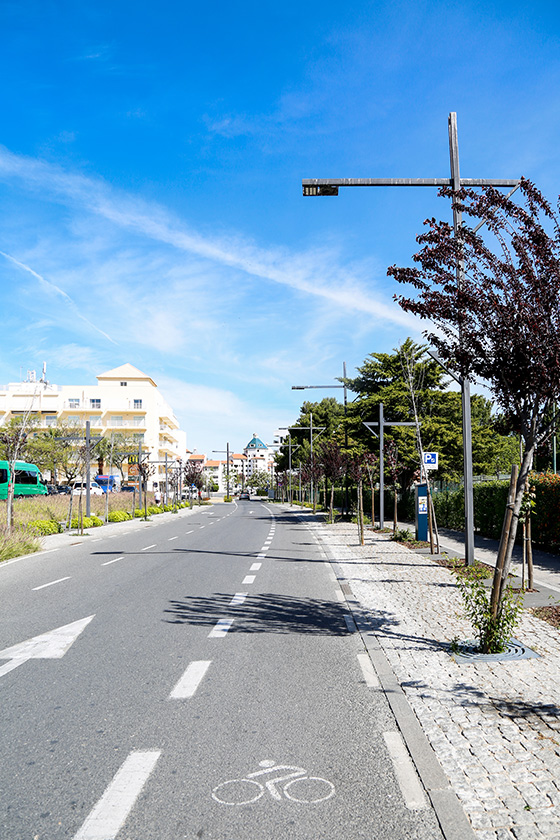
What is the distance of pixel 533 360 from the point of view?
20.5 ft

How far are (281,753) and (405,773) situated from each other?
0.76 metres

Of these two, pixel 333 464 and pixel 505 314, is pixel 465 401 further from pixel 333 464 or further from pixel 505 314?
pixel 333 464

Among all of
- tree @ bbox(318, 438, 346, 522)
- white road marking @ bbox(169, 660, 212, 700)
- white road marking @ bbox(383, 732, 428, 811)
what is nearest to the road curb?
white road marking @ bbox(383, 732, 428, 811)

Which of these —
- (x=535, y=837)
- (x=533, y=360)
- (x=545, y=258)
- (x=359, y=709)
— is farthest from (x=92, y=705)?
(x=545, y=258)

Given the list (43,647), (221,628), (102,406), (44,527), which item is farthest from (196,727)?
(102,406)

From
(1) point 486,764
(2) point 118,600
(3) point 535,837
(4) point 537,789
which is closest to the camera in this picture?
(3) point 535,837

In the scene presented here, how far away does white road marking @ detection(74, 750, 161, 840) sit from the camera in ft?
10.4

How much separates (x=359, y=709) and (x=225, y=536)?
1957cm

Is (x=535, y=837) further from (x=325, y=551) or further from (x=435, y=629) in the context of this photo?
(x=325, y=551)

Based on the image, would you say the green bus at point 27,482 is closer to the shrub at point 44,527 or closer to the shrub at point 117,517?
the shrub at point 117,517

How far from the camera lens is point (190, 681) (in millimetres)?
5637

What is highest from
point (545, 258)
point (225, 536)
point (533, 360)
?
point (545, 258)

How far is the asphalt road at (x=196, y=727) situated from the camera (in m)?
3.33

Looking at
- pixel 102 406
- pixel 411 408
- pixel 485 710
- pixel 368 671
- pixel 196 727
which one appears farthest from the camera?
pixel 102 406
